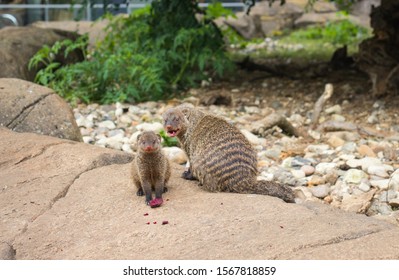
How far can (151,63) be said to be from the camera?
7383 mm

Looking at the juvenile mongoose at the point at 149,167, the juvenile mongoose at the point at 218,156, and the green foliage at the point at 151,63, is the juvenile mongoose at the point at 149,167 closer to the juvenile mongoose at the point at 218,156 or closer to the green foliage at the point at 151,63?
the juvenile mongoose at the point at 218,156

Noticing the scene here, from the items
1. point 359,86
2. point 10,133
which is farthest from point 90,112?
point 359,86

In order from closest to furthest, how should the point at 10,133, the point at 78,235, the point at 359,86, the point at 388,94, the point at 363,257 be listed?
the point at 363,257 → the point at 78,235 → the point at 10,133 → the point at 388,94 → the point at 359,86

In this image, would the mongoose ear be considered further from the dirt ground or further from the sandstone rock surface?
the dirt ground

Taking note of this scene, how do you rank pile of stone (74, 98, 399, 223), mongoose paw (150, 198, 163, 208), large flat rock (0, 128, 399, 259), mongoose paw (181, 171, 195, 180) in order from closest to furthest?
large flat rock (0, 128, 399, 259)
mongoose paw (150, 198, 163, 208)
mongoose paw (181, 171, 195, 180)
pile of stone (74, 98, 399, 223)

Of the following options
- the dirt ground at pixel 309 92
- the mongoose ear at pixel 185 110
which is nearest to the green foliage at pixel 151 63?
the dirt ground at pixel 309 92

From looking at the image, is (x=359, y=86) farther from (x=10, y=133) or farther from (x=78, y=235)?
(x=78, y=235)

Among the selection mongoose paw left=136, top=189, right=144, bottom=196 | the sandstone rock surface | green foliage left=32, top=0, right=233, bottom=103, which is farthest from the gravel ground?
mongoose paw left=136, top=189, right=144, bottom=196

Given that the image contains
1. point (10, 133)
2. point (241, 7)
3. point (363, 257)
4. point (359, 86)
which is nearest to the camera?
point (363, 257)

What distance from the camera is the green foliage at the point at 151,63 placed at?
729 centimetres

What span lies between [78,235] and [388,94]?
A: 4.79 meters

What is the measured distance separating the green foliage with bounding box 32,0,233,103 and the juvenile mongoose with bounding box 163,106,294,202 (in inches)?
113

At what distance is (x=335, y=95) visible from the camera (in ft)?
24.3

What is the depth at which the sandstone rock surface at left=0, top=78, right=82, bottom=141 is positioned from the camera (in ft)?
16.6
